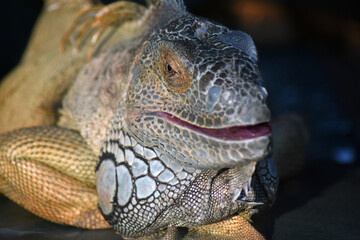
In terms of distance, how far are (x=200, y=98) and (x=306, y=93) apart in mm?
6773

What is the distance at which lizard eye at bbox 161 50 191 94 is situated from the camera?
229 cm

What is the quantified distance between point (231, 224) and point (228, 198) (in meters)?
0.29

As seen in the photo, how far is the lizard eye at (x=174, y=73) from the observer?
7.50 feet

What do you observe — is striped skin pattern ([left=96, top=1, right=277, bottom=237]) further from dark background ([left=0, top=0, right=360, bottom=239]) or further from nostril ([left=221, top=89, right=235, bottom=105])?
dark background ([left=0, top=0, right=360, bottom=239])

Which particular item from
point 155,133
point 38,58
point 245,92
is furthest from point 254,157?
point 38,58

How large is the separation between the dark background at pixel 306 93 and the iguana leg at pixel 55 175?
117mm

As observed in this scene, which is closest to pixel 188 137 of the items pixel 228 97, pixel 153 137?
pixel 153 137

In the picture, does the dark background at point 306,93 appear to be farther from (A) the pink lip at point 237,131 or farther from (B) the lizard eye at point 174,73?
(B) the lizard eye at point 174,73

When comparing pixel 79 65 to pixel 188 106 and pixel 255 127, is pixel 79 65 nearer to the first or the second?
pixel 188 106

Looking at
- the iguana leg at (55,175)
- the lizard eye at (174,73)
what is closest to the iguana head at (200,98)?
the lizard eye at (174,73)

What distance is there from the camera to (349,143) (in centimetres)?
565

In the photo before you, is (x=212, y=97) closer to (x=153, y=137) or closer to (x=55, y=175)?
(x=153, y=137)

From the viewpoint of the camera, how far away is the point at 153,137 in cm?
237

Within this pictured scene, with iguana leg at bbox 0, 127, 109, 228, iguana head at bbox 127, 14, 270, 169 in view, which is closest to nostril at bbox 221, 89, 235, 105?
iguana head at bbox 127, 14, 270, 169
